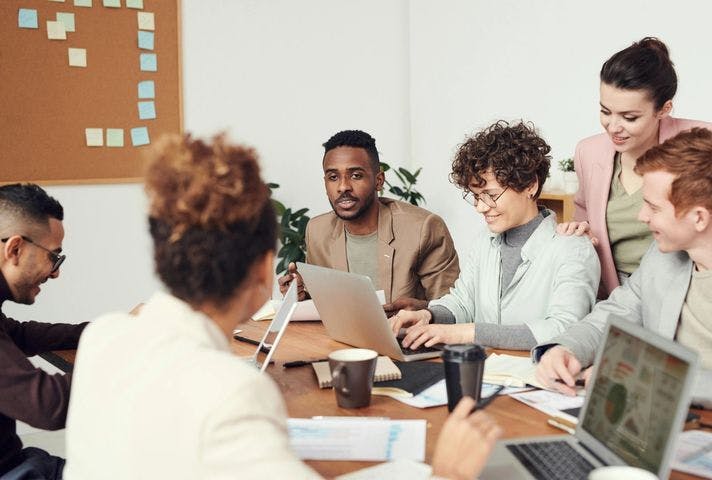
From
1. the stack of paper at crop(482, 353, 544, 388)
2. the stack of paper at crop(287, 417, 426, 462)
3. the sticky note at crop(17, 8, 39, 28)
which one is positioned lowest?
the stack of paper at crop(287, 417, 426, 462)

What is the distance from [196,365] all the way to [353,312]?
3.34ft

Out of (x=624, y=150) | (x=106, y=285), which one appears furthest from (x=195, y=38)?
(x=624, y=150)

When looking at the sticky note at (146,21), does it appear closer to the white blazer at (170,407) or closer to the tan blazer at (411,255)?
the tan blazer at (411,255)

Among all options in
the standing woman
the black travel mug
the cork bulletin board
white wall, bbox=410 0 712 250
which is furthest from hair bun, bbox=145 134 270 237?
the cork bulletin board

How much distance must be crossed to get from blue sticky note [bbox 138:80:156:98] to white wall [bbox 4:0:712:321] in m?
0.18

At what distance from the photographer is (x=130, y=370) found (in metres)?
0.91

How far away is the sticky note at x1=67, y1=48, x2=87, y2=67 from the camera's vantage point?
3695mm

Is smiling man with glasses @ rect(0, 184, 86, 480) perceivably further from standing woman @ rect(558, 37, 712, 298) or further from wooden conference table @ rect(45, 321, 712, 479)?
standing woman @ rect(558, 37, 712, 298)

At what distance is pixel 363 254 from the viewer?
2.79 metres

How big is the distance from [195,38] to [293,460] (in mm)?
3516

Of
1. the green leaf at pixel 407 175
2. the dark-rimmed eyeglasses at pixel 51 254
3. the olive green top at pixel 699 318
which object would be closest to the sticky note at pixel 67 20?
the green leaf at pixel 407 175

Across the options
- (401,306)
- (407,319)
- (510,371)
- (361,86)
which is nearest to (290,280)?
(401,306)

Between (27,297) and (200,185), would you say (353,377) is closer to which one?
(200,185)

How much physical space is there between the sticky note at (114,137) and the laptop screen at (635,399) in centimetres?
314
